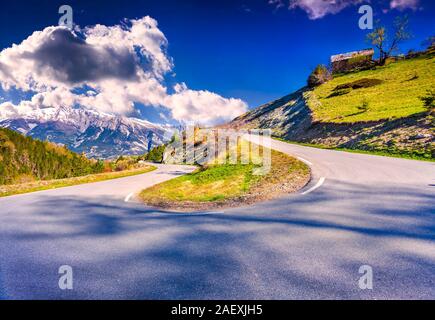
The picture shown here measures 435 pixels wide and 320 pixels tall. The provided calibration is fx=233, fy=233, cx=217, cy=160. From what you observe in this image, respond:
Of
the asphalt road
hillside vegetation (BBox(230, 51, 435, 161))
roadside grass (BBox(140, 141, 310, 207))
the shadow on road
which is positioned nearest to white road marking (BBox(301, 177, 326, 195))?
the asphalt road

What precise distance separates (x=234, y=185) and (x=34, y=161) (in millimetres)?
68132

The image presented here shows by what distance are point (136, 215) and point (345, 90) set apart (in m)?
48.3

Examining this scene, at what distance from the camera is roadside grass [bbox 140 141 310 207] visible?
11.2 m

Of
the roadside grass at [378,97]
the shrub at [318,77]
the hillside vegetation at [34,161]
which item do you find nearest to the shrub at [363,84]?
the roadside grass at [378,97]

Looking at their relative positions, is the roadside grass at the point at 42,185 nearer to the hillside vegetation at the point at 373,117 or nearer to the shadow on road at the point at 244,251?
the shadow on road at the point at 244,251

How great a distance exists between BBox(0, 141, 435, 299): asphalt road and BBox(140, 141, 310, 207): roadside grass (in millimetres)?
2595

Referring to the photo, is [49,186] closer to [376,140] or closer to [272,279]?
[272,279]

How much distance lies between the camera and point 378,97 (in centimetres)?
3481

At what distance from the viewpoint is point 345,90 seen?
148 feet

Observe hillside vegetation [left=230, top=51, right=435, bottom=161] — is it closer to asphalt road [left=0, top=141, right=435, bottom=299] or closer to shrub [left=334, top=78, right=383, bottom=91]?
shrub [left=334, top=78, right=383, bottom=91]

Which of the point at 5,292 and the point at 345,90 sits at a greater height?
the point at 345,90

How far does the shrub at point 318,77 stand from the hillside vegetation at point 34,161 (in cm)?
6385
